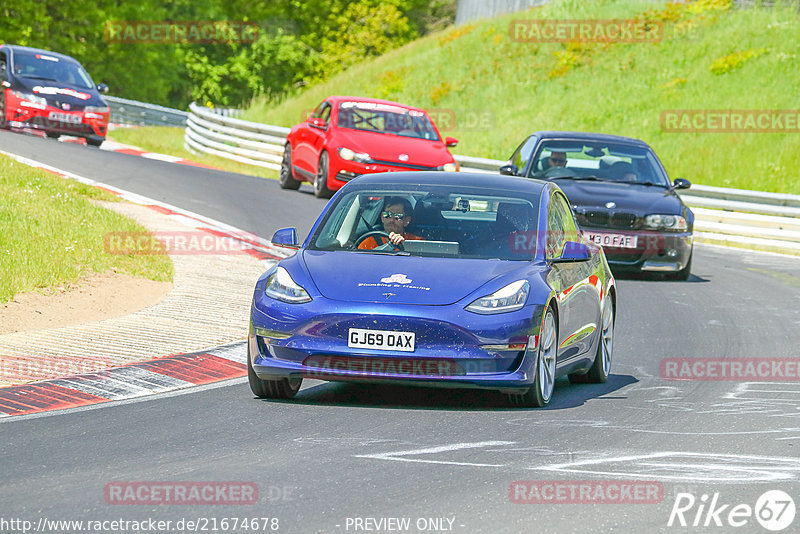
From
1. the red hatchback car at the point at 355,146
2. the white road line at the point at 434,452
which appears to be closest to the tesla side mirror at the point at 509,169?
the red hatchback car at the point at 355,146

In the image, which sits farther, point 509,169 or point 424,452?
point 509,169

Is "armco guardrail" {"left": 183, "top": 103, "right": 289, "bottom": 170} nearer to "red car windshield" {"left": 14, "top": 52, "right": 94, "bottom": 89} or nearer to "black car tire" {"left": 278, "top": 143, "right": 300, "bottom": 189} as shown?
"red car windshield" {"left": 14, "top": 52, "right": 94, "bottom": 89}

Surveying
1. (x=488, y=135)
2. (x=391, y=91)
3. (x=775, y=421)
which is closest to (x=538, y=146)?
(x=775, y=421)

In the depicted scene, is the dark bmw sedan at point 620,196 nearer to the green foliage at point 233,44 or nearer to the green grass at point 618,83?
the green grass at point 618,83

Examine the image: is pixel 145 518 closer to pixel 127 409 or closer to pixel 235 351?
pixel 127 409

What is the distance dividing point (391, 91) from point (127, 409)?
119 feet

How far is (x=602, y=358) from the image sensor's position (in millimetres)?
10398

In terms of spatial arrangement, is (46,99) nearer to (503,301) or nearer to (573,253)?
(573,253)

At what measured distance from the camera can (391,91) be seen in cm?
4428

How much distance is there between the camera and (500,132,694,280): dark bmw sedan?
1702cm

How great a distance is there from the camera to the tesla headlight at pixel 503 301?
28.1 ft

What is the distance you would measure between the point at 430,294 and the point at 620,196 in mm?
9083

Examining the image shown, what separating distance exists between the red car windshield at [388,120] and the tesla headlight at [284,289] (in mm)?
14849

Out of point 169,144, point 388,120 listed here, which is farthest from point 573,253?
point 169,144
